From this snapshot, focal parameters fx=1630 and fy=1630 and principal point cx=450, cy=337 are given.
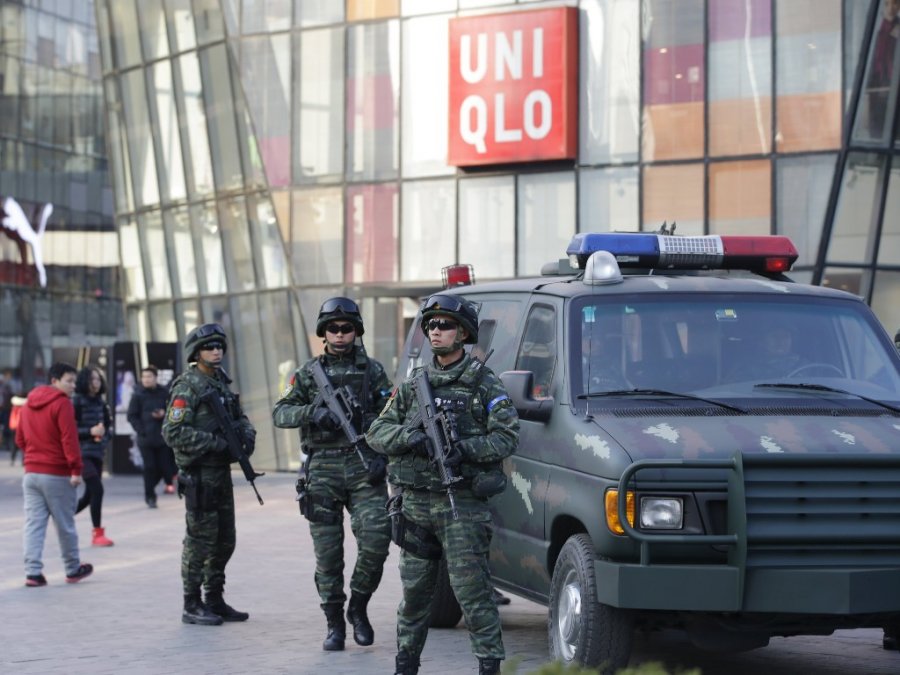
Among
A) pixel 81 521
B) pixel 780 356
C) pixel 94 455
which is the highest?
pixel 780 356

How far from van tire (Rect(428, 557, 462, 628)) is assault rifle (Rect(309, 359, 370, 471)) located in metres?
0.89

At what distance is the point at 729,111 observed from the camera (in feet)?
83.7

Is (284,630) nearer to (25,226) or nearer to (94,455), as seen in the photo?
(94,455)

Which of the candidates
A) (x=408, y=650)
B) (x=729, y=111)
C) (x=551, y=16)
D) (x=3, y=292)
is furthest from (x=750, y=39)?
(x=3, y=292)

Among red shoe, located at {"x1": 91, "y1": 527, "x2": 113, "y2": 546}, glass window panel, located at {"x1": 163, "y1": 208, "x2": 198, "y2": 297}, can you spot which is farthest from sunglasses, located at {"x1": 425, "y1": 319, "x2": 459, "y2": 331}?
glass window panel, located at {"x1": 163, "y1": 208, "x2": 198, "y2": 297}

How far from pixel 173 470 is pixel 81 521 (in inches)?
102

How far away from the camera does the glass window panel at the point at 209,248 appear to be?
31594mm

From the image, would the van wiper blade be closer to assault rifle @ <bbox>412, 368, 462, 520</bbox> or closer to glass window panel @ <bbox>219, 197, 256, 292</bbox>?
assault rifle @ <bbox>412, 368, 462, 520</bbox>

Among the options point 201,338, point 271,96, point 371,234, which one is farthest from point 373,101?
point 201,338

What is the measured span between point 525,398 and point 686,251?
5.63 feet

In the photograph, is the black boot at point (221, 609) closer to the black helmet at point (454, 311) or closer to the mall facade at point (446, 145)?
the black helmet at point (454, 311)

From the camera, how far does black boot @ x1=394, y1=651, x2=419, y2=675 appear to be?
7.38 meters

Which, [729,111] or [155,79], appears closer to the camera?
[729,111]

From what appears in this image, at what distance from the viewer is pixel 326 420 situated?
29.4 ft
